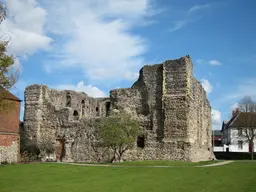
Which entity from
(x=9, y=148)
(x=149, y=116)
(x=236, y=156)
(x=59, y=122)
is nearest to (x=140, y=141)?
(x=149, y=116)

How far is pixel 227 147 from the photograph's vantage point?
197 feet

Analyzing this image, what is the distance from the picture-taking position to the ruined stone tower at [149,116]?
29.7m

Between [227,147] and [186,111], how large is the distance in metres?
33.5

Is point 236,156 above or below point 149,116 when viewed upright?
below

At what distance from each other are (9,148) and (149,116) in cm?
1167

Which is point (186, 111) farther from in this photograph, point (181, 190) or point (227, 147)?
point (227, 147)

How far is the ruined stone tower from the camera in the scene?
97.5 feet

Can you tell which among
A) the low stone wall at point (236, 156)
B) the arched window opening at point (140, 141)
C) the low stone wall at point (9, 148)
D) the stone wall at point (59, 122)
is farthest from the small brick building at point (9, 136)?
the low stone wall at point (236, 156)

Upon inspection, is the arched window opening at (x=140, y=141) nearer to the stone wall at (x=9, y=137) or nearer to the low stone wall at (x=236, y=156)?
the stone wall at (x=9, y=137)

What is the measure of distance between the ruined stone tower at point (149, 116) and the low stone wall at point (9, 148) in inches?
231

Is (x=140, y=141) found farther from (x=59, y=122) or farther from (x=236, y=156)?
(x=236, y=156)

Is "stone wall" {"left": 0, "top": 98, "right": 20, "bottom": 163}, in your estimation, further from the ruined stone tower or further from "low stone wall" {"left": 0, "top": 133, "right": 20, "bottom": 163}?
the ruined stone tower

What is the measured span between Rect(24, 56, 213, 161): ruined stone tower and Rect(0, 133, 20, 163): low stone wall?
19.2 feet

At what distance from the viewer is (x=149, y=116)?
103ft
